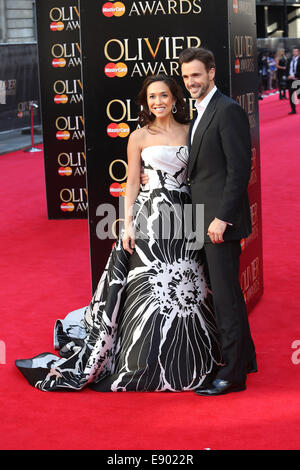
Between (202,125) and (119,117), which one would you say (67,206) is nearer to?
(119,117)

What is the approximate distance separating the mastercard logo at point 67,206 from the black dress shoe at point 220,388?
5940 millimetres

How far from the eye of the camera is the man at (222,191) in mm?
4492

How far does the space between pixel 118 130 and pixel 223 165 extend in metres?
1.73

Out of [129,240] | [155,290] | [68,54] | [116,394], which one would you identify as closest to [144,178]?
[129,240]

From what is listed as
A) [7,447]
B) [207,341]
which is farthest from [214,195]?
[7,447]

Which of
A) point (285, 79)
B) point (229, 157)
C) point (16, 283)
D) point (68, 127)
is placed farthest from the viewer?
point (285, 79)

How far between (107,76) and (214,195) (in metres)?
1.80

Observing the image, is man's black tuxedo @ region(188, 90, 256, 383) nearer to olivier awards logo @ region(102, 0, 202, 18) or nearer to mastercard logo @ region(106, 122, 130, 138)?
olivier awards logo @ region(102, 0, 202, 18)

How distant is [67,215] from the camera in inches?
414

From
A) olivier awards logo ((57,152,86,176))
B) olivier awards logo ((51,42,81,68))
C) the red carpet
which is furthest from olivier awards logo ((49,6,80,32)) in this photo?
the red carpet

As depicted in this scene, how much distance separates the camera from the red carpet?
13.7 ft

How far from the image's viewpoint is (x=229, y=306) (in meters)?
4.71

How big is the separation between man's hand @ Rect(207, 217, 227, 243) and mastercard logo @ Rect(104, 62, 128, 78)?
72.2 inches

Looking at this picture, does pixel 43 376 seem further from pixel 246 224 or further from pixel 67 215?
pixel 67 215
